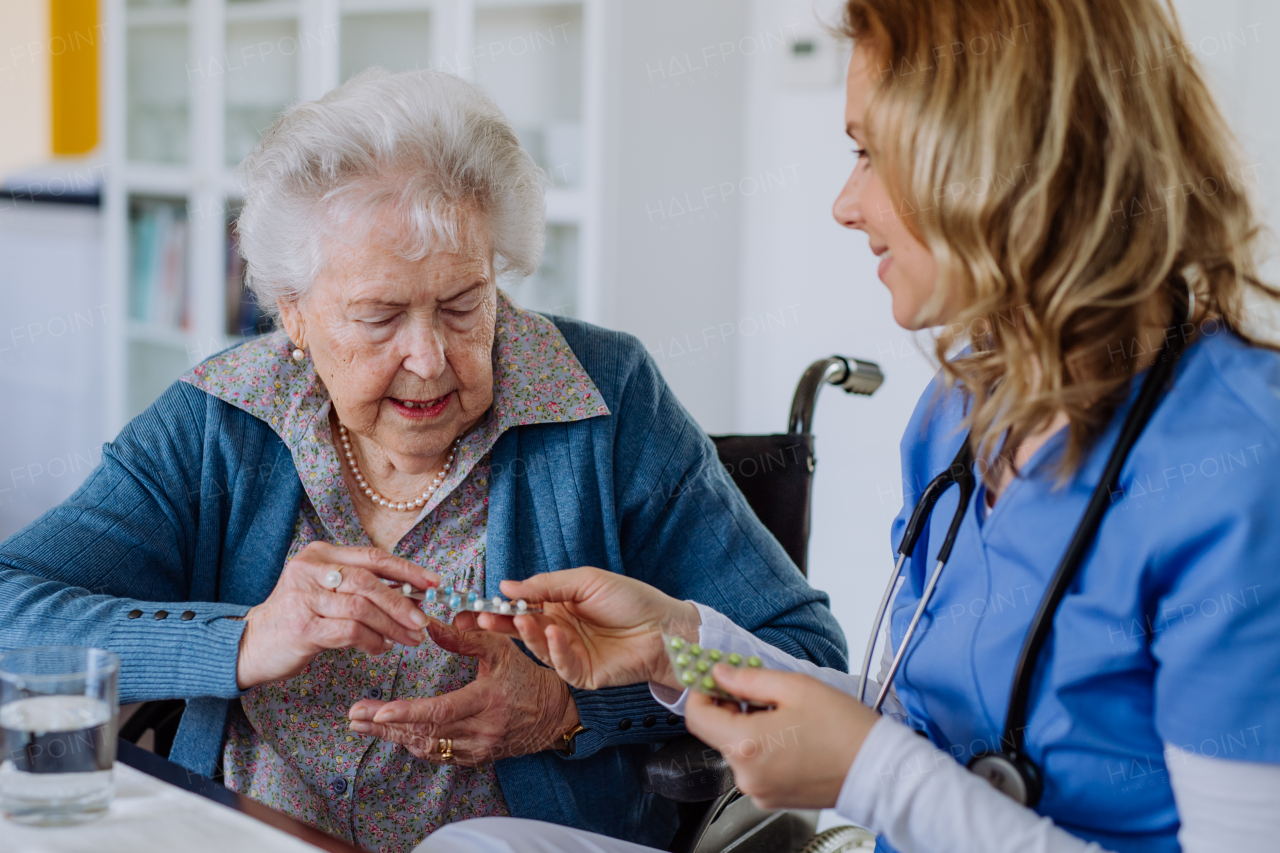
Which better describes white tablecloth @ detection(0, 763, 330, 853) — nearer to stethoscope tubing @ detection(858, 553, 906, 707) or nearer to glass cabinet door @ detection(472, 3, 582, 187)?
stethoscope tubing @ detection(858, 553, 906, 707)

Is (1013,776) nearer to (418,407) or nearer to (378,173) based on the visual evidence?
(418,407)

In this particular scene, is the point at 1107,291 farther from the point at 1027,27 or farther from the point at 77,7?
the point at 77,7

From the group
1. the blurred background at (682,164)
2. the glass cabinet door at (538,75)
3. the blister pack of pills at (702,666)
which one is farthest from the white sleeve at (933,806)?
the glass cabinet door at (538,75)

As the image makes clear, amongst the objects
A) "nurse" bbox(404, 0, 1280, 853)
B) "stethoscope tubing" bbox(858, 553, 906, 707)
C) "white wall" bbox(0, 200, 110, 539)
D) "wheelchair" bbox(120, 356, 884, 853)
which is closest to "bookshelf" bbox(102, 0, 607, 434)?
"white wall" bbox(0, 200, 110, 539)

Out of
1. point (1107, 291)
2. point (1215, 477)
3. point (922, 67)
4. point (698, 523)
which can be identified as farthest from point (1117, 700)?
point (698, 523)

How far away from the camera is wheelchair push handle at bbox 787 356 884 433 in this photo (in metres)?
1.54

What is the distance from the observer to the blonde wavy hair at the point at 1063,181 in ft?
2.80

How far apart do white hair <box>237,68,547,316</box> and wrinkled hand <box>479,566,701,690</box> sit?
0.42 metres

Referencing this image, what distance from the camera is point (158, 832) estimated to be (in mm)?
804

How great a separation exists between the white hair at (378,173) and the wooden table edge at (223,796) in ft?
1.96

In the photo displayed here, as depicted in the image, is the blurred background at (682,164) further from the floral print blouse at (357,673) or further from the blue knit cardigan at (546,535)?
the floral print blouse at (357,673)

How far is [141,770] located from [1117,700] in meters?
0.79

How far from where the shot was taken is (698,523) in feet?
4.66

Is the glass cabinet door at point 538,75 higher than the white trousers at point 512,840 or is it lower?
higher
